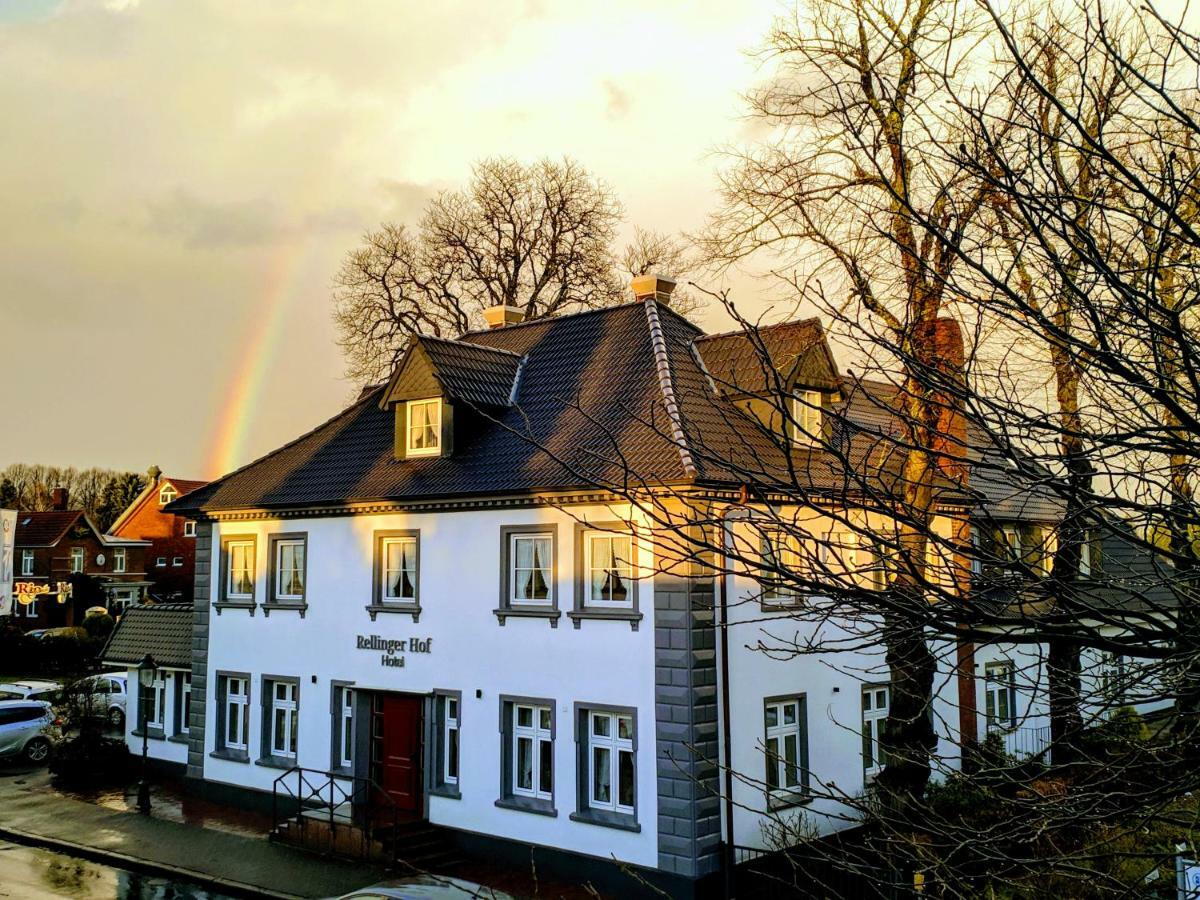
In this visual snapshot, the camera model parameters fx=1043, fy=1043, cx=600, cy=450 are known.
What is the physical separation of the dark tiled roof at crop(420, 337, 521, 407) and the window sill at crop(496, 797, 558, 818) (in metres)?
7.46

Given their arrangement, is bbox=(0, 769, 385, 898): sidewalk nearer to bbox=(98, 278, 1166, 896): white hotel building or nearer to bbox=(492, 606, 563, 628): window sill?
bbox=(98, 278, 1166, 896): white hotel building

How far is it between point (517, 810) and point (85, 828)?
9.84 meters

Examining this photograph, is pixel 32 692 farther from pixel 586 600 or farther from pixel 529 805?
pixel 586 600

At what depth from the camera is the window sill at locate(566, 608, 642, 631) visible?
55.9ft

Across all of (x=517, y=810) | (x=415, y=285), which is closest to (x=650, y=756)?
(x=517, y=810)

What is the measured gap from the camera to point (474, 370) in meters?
21.6

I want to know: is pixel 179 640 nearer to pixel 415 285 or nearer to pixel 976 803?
pixel 415 285

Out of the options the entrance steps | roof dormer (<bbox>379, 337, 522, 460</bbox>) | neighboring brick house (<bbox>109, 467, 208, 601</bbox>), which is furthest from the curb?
neighboring brick house (<bbox>109, 467, 208, 601</bbox>)

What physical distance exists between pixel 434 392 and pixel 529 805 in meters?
7.99

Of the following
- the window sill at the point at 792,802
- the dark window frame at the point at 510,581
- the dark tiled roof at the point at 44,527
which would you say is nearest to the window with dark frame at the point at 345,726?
the dark window frame at the point at 510,581

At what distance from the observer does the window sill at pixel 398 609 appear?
787 inches

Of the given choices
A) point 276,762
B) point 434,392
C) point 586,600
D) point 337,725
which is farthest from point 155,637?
point 586,600

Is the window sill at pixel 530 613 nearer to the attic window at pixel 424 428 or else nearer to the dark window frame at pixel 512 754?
the dark window frame at pixel 512 754

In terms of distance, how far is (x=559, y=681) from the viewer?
17.8 m
